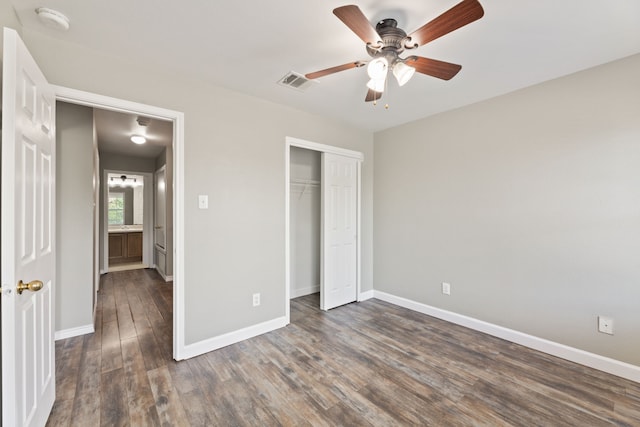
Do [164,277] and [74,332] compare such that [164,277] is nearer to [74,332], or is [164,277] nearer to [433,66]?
[74,332]

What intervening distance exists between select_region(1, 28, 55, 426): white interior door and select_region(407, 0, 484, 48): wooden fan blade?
6.37 feet

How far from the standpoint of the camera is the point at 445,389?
2049 millimetres

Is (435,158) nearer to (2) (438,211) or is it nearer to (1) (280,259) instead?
(2) (438,211)

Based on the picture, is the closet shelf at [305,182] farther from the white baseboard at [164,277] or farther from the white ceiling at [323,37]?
the white baseboard at [164,277]

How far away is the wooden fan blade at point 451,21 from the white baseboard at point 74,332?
3.99m

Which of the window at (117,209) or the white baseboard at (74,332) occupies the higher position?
the window at (117,209)

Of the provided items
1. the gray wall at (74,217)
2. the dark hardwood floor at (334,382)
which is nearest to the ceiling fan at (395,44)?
the dark hardwood floor at (334,382)

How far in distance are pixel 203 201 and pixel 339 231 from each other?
1.87 metres

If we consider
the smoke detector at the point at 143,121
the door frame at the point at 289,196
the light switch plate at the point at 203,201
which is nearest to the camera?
the light switch plate at the point at 203,201

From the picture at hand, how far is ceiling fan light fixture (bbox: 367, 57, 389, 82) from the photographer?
1.65 meters

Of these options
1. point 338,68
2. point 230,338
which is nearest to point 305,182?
point 230,338

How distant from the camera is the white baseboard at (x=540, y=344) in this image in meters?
2.19

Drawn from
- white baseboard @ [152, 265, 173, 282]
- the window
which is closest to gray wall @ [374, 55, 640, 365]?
white baseboard @ [152, 265, 173, 282]

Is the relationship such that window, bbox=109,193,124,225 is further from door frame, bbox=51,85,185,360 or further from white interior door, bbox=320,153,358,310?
white interior door, bbox=320,153,358,310
